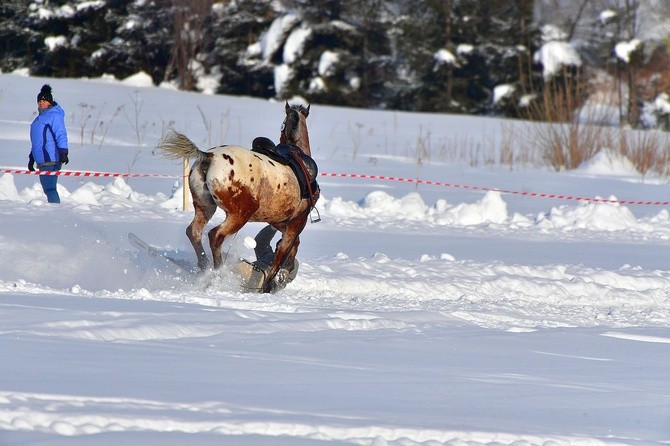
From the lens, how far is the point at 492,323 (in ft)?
25.2

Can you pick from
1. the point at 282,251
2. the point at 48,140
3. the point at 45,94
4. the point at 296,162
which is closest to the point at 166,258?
the point at 282,251

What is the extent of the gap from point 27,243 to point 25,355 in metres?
4.55

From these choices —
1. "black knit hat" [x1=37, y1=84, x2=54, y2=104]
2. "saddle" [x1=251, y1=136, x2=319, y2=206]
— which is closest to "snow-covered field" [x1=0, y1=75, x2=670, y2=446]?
"saddle" [x1=251, y1=136, x2=319, y2=206]

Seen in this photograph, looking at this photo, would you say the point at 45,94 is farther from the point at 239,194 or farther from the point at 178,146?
the point at 239,194

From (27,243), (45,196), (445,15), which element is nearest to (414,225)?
(45,196)

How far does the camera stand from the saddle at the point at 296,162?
8.44m

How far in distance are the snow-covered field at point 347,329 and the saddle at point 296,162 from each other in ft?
2.63

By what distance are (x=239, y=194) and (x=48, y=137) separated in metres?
5.13

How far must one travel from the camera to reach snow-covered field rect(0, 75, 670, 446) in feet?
13.0

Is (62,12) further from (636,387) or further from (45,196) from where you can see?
(636,387)

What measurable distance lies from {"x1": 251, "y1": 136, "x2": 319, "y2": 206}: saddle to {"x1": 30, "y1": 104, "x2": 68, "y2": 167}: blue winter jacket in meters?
4.64

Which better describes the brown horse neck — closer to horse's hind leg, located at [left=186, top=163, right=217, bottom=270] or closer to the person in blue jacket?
horse's hind leg, located at [left=186, top=163, right=217, bottom=270]

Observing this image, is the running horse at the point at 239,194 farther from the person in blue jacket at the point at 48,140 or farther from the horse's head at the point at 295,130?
the person in blue jacket at the point at 48,140

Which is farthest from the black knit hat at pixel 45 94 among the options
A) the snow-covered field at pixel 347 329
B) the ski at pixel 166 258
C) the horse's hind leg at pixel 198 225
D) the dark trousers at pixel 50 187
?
the horse's hind leg at pixel 198 225
